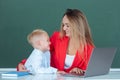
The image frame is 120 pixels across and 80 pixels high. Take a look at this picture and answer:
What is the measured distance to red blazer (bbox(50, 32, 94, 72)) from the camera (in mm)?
2713

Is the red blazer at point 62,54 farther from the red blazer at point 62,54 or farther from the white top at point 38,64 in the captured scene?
the white top at point 38,64

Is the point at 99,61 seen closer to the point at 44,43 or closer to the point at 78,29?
the point at 44,43

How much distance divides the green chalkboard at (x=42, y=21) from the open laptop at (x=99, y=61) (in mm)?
1069

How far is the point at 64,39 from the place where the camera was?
286 centimetres

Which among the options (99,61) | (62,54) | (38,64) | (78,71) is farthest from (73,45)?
(99,61)

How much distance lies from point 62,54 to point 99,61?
2.21 feet

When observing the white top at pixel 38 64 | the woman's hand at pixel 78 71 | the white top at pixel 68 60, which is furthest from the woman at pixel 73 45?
the white top at pixel 38 64

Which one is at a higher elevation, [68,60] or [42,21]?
[42,21]

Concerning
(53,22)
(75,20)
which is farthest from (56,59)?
(53,22)

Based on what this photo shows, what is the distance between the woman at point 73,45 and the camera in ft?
8.91

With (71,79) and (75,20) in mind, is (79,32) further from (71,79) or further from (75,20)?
(71,79)

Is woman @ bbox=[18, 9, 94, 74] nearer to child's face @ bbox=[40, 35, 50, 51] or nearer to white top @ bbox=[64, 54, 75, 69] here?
white top @ bbox=[64, 54, 75, 69]

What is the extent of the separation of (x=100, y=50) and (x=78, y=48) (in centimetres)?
70

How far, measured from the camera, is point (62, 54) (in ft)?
9.10
